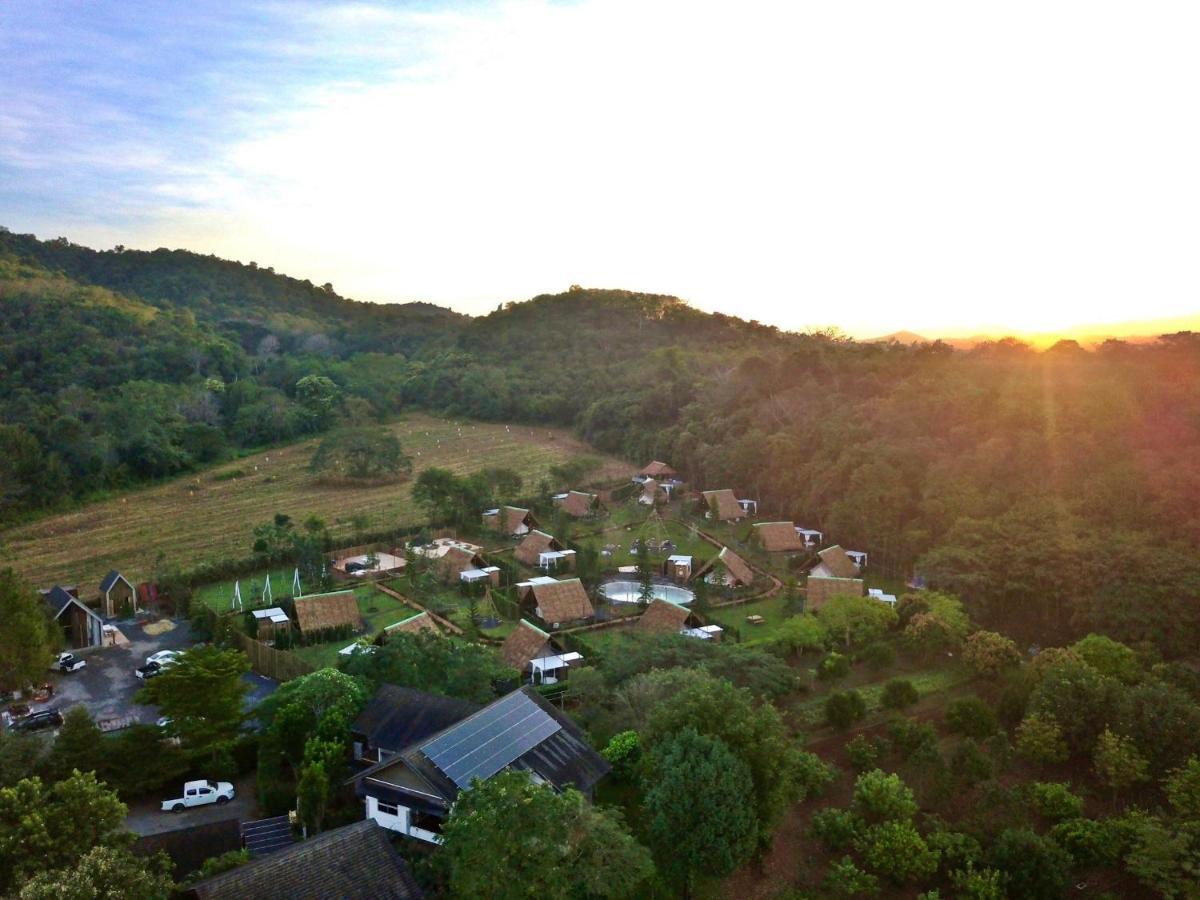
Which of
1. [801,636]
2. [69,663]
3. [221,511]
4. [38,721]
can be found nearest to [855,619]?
[801,636]

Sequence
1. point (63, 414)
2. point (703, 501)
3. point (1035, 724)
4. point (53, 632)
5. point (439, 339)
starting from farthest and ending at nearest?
point (439, 339) < point (63, 414) < point (703, 501) < point (53, 632) < point (1035, 724)

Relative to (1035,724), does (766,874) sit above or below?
below

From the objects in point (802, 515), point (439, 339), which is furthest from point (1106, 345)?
point (439, 339)

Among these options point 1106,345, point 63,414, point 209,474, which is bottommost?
point 209,474

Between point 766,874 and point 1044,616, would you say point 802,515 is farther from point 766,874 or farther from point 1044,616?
point 766,874

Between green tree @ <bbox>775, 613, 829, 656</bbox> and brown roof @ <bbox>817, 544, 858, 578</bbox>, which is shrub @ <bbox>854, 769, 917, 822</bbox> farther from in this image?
brown roof @ <bbox>817, 544, 858, 578</bbox>

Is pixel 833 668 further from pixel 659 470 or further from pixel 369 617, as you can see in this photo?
pixel 659 470

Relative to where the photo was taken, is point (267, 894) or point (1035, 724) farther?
point (1035, 724)
